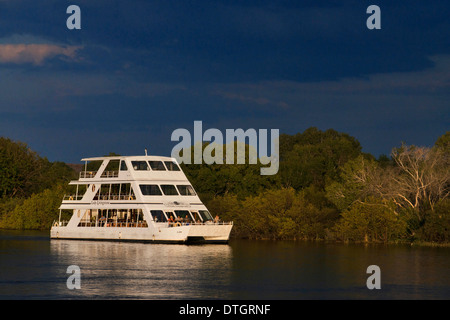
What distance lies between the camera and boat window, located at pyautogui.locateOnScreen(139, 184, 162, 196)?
57812 mm

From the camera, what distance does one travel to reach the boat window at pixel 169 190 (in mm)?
57969

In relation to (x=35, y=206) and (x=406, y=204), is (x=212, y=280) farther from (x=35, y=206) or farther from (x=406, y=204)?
(x=35, y=206)

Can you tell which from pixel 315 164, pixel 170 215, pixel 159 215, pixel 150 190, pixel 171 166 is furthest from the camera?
pixel 315 164

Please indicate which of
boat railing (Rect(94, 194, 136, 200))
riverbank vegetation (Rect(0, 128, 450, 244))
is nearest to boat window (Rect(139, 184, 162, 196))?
boat railing (Rect(94, 194, 136, 200))

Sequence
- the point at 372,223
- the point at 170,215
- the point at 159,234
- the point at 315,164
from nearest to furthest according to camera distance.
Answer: the point at 159,234, the point at 170,215, the point at 372,223, the point at 315,164

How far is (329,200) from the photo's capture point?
68.2 meters

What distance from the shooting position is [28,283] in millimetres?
33625

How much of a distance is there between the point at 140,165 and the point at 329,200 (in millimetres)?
19351

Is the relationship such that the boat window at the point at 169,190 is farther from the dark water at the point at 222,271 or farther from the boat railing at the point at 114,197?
the dark water at the point at 222,271

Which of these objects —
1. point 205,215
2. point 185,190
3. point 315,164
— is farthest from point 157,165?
point 315,164

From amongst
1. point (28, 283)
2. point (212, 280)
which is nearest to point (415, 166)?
point (212, 280)

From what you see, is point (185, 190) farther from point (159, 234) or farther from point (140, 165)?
point (159, 234)
